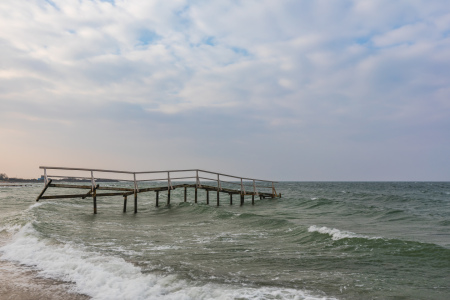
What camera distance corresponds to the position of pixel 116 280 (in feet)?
20.7

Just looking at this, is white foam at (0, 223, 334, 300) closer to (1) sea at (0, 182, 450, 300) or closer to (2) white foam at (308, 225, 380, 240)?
(1) sea at (0, 182, 450, 300)

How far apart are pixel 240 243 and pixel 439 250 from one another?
561 centimetres

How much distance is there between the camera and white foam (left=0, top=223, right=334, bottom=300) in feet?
18.5

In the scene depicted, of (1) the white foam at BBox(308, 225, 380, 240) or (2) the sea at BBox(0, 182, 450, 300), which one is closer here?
(2) the sea at BBox(0, 182, 450, 300)

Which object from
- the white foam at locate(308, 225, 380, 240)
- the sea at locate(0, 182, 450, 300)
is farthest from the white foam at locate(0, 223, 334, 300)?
the white foam at locate(308, 225, 380, 240)

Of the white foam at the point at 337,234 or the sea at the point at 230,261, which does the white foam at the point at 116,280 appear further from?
the white foam at the point at 337,234

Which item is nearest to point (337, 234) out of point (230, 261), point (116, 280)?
point (230, 261)

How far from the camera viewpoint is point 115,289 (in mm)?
5875

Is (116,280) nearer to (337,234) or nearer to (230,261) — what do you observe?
(230,261)

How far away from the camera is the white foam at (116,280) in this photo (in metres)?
5.64

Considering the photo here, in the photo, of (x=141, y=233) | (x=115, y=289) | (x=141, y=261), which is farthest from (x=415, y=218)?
(x=115, y=289)

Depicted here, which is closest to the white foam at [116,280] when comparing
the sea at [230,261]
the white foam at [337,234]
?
the sea at [230,261]

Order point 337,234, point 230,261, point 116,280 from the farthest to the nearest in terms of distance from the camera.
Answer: point 337,234
point 230,261
point 116,280

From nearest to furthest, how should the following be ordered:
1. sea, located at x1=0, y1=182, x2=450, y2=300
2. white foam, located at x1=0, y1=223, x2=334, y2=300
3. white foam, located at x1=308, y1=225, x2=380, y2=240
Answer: white foam, located at x1=0, y1=223, x2=334, y2=300
sea, located at x1=0, y1=182, x2=450, y2=300
white foam, located at x1=308, y1=225, x2=380, y2=240
